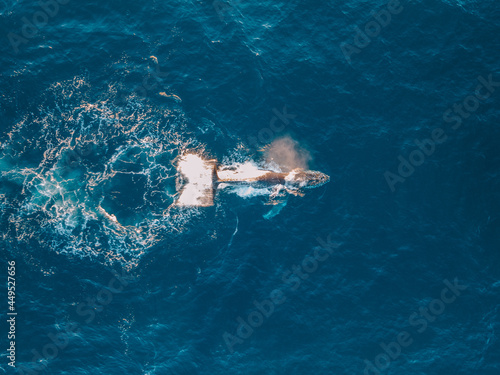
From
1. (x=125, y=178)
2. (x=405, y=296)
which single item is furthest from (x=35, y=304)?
(x=405, y=296)

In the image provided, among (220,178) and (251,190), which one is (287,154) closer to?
(251,190)

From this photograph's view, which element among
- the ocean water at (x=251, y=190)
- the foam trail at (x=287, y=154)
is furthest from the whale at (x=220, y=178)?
the ocean water at (x=251, y=190)

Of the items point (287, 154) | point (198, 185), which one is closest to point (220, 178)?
point (198, 185)

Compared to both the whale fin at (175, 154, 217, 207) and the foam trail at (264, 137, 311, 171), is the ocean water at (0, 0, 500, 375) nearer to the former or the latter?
the foam trail at (264, 137, 311, 171)

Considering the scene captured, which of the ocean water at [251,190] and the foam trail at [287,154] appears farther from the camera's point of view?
the foam trail at [287,154]

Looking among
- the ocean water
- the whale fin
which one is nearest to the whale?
the whale fin

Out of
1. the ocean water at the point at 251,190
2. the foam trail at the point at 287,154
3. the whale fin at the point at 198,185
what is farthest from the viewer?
the foam trail at the point at 287,154

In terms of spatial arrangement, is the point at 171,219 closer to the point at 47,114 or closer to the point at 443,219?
the point at 47,114

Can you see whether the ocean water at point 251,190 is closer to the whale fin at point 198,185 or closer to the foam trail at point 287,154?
the foam trail at point 287,154
